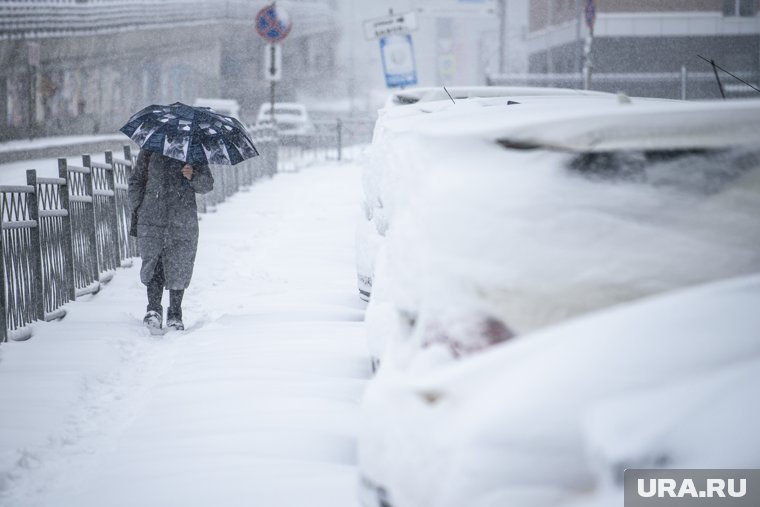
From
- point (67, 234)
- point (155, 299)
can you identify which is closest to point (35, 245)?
point (67, 234)

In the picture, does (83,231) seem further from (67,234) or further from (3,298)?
(3,298)

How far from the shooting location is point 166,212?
288 inches

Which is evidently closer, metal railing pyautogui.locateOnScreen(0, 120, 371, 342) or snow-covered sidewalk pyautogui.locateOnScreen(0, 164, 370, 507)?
snow-covered sidewalk pyautogui.locateOnScreen(0, 164, 370, 507)

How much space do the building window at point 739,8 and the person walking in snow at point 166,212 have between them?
3114 cm

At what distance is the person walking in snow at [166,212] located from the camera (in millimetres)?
7281

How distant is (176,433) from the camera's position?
4961 millimetres

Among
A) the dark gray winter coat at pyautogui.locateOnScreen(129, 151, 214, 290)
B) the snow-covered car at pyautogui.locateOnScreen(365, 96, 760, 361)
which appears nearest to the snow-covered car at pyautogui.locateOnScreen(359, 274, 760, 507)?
the snow-covered car at pyautogui.locateOnScreen(365, 96, 760, 361)

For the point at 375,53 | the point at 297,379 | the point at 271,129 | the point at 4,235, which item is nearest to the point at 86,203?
the point at 4,235

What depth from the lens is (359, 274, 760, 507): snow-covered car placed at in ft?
7.05

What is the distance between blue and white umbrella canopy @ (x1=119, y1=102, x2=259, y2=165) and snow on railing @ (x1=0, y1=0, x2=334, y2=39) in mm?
22269

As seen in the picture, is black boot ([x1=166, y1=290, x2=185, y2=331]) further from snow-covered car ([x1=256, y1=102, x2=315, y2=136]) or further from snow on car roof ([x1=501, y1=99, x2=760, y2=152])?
snow-covered car ([x1=256, y1=102, x2=315, y2=136])

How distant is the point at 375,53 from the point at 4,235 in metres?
61.6

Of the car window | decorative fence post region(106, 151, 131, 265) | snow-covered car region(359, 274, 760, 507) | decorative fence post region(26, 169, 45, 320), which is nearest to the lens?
snow-covered car region(359, 274, 760, 507)

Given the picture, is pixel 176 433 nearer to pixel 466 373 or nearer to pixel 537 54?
pixel 466 373
